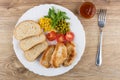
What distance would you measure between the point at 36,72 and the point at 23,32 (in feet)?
0.70

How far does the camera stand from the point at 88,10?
5.30ft

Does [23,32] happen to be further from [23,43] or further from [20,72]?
[20,72]

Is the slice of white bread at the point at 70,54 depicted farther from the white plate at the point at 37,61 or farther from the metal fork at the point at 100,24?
the metal fork at the point at 100,24

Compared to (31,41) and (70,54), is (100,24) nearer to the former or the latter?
(70,54)

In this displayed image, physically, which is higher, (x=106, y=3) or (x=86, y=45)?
(x=106, y=3)

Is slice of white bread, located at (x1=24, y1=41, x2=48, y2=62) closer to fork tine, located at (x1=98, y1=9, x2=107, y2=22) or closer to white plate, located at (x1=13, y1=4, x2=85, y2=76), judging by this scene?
white plate, located at (x1=13, y1=4, x2=85, y2=76)

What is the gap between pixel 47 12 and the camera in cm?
162

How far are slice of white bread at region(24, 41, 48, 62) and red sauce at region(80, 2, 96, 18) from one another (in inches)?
9.8

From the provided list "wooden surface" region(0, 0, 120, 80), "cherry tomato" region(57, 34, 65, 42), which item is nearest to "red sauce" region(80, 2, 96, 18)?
"wooden surface" region(0, 0, 120, 80)

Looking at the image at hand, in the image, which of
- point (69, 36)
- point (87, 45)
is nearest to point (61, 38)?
point (69, 36)

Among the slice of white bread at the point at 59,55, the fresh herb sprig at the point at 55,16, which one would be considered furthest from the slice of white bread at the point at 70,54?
the fresh herb sprig at the point at 55,16

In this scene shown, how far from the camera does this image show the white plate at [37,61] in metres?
1.59

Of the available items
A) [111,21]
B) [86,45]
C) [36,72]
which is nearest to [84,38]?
[86,45]

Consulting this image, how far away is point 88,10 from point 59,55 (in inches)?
10.9
